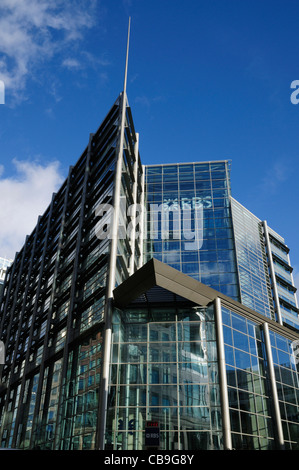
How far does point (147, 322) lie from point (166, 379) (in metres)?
4.42

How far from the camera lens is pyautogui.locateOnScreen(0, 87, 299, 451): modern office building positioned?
26.3m

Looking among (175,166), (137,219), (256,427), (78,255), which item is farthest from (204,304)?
(175,166)

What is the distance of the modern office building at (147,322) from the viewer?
26312 millimetres

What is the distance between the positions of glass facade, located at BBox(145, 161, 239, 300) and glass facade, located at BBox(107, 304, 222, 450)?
17.0 meters

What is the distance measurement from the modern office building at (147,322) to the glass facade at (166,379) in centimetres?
7

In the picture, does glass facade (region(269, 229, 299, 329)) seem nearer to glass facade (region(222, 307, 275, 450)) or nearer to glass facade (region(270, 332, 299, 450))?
glass facade (region(270, 332, 299, 450))

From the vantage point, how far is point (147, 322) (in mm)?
29641

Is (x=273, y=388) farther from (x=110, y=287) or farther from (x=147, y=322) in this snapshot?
(x=110, y=287)

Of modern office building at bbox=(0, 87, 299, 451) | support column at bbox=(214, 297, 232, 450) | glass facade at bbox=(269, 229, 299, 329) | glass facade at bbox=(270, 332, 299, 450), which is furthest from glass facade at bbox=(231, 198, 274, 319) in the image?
support column at bbox=(214, 297, 232, 450)

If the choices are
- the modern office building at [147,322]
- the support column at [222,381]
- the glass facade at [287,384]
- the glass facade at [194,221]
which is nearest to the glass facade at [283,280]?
the modern office building at [147,322]

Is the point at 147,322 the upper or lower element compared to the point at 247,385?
upper

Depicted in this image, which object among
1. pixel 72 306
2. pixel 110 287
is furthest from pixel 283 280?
pixel 110 287

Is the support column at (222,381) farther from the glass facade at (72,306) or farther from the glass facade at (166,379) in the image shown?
the glass facade at (72,306)
